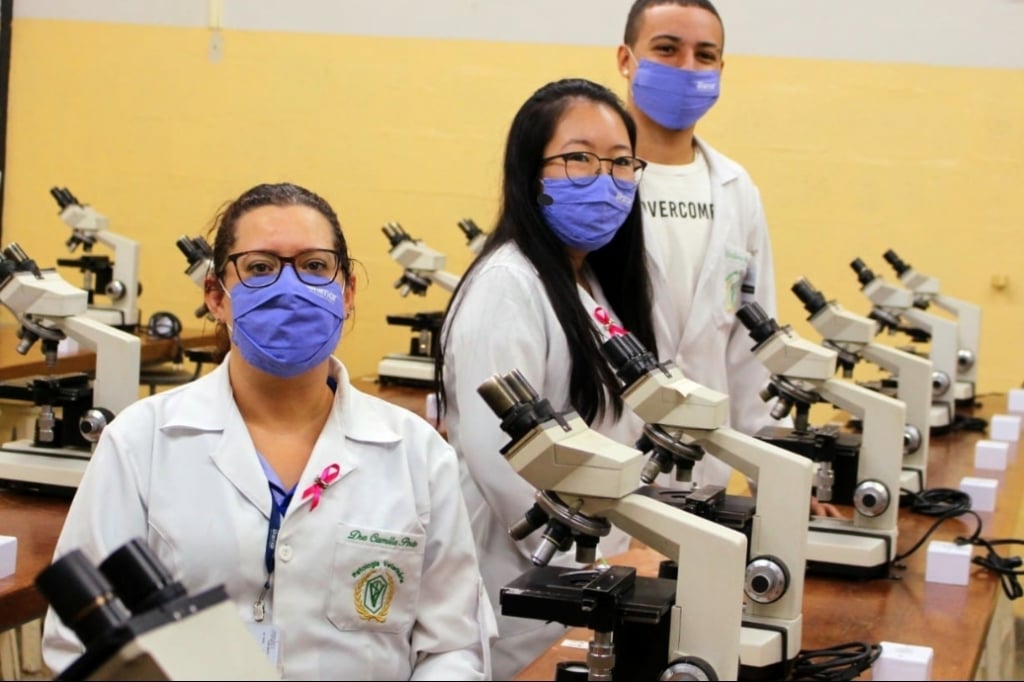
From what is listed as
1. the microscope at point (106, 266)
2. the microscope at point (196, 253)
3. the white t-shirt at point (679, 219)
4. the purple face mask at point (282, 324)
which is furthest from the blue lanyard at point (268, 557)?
the microscope at point (106, 266)

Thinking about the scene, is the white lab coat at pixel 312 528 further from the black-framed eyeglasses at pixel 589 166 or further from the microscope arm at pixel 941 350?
the microscope arm at pixel 941 350

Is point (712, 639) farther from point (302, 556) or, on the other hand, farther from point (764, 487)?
point (302, 556)

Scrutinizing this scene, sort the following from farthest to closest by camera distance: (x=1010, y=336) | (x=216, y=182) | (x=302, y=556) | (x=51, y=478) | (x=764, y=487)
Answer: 1. (x=216, y=182)
2. (x=1010, y=336)
3. (x=51, y=478)
4. (x=764, y=487)
5. (x=302, y=556)

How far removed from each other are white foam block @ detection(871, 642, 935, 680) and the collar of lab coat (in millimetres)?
693

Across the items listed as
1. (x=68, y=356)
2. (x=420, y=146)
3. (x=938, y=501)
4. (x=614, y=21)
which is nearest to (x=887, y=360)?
(x=938, y=501)

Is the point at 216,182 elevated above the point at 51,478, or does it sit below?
above

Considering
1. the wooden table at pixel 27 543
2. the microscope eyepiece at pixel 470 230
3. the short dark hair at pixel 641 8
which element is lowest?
the wooden table at pixel 27 543

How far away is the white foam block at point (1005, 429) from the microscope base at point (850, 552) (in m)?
1.70

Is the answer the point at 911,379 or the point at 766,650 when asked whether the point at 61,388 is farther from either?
the point at 911,379

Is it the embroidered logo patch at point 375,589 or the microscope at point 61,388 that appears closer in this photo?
the embroidered logo patch at point 375,589

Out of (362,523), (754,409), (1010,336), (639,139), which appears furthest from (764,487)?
(1010,336)

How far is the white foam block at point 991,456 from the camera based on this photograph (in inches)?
136

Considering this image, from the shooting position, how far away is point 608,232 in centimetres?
234

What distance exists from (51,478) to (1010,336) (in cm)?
378
